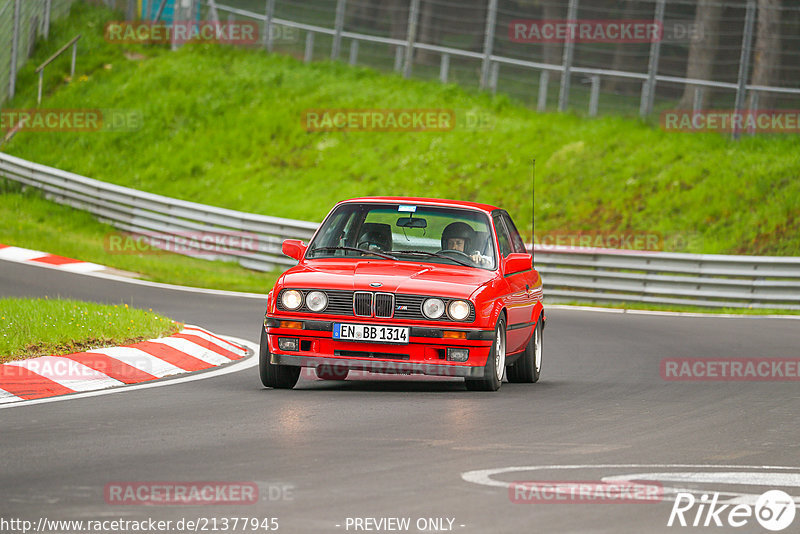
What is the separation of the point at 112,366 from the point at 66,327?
100 centimetres

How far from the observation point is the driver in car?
37.4ft

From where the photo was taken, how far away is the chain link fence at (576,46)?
27.6 meters

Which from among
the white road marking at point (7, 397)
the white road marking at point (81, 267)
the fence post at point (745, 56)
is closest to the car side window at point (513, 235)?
the white road marking at point (7, 397)

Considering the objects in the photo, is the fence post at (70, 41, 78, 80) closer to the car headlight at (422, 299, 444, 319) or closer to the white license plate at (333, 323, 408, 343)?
the white license plate at (333, 323, 408, 343)

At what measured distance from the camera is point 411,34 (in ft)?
112

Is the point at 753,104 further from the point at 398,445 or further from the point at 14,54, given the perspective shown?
the point at 398,445

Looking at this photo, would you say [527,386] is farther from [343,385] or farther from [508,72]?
[508,72]

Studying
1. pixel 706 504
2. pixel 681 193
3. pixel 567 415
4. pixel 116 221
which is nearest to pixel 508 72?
pixel 681 193

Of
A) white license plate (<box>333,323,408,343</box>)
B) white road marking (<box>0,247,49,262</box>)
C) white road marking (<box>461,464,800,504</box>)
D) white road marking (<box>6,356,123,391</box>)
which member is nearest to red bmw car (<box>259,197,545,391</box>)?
white license plate (<box>333,323,408,343</box>)

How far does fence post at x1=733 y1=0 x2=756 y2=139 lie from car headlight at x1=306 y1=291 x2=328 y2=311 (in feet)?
61.5

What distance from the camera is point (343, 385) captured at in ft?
37.0

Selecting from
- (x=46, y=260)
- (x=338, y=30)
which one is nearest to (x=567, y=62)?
(x=338, y=30)

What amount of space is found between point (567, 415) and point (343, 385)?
2432 millimetres

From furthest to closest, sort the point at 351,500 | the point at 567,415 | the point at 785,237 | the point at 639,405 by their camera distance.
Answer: the point at 785,237 → the point at 639,405 → the point at 567,415 → the point at 351,500
